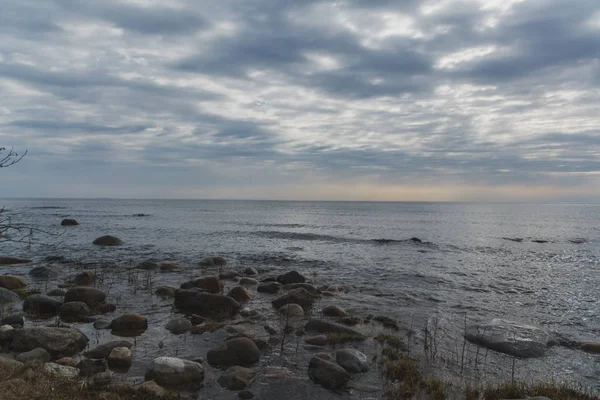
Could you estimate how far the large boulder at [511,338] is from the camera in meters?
9.48

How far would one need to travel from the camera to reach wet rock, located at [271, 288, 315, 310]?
Result: 1315cm

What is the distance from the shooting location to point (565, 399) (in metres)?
6.62

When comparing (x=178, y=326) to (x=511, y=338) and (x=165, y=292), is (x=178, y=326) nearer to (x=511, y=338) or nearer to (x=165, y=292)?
(x=165, y=292)

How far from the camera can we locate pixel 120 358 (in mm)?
7777

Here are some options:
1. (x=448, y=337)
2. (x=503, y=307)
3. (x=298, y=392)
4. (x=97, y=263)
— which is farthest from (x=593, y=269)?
(x=97, y=263)

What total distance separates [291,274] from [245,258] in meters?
8.74

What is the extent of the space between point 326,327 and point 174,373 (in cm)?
456

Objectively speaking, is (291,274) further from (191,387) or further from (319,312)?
(191,387)

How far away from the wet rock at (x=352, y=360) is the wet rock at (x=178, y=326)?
4.32 metres

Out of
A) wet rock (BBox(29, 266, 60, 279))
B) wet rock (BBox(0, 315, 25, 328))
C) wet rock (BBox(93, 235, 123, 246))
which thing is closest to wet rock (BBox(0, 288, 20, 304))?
wet rock (BBox(0, 315, 25, 328))

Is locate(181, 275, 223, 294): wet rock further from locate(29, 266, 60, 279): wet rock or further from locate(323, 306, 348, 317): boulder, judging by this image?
locate(29, 266, 60, 279): wet rock

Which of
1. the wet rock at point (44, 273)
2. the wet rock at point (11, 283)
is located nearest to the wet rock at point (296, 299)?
the wet rock at point (11, 283)

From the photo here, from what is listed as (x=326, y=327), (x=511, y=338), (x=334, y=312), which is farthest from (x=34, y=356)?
(x=511, y=338)

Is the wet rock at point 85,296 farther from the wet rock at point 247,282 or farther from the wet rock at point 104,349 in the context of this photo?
the wet rock at point 247,282
